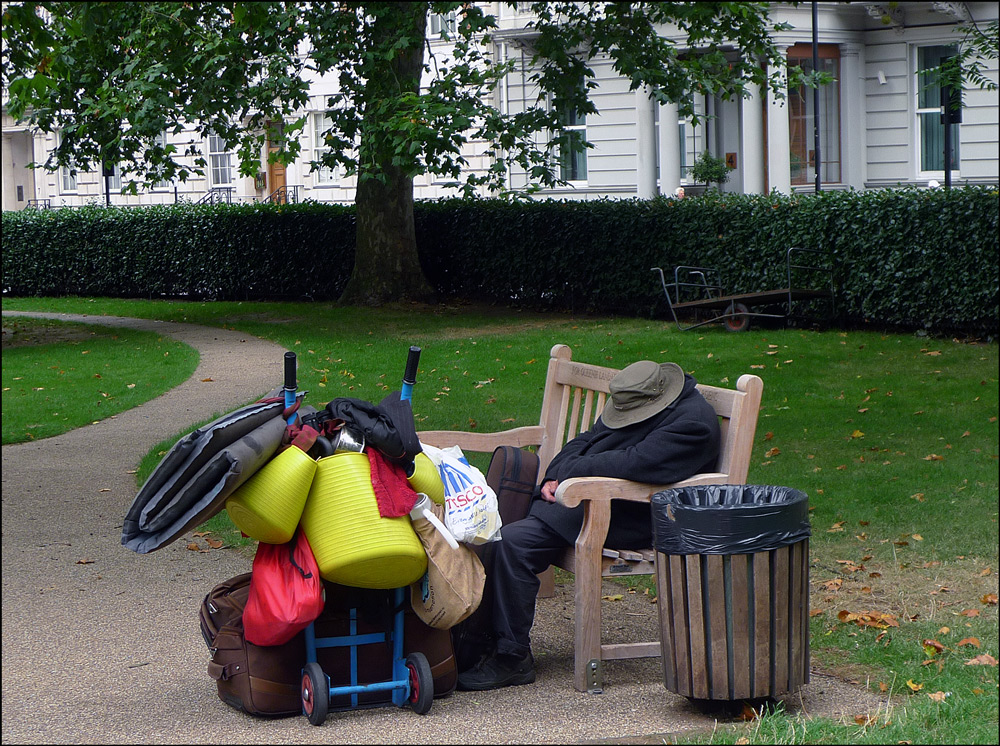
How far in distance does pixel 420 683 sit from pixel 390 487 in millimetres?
705

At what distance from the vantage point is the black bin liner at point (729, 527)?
392cm

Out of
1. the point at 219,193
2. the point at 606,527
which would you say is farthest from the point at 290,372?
the point at 219,193

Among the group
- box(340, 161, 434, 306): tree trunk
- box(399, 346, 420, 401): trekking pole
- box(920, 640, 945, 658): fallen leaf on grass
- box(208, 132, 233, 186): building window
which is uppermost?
box(208, 132, 233, 186): building window

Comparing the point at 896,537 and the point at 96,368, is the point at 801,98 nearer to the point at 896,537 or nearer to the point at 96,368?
the point at 96,368

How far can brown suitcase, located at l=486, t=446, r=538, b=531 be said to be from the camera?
16.6 ft

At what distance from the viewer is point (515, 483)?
199 inches

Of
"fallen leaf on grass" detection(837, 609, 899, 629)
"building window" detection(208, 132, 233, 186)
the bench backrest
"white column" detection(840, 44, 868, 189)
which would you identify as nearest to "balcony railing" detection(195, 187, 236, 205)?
"building window" detection(208, 132, 233, 186)

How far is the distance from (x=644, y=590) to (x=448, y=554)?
1937 mm

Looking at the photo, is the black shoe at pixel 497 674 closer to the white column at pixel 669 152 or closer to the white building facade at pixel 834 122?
the white building facade at pixel 834 122

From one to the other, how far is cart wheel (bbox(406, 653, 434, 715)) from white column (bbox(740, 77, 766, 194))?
20.8 metres

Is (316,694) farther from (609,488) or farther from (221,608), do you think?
(609,488)

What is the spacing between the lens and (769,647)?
4.00m

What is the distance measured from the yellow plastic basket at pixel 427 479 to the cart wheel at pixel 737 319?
10.9 metres

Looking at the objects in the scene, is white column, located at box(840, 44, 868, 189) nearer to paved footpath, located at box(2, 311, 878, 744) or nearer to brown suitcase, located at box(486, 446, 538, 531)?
paved footpath, located at box(2, 311, 878, 744)
